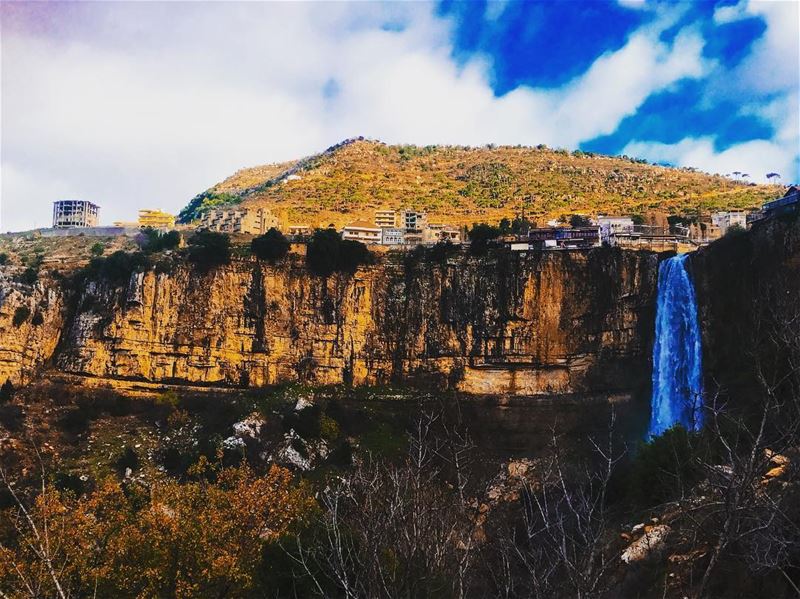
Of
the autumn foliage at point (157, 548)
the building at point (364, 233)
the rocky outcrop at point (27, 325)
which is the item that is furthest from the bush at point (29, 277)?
the autumn foliage at point (157, 548)

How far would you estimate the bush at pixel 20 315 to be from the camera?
2101 inches

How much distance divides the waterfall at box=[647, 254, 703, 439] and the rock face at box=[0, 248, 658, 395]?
580cm

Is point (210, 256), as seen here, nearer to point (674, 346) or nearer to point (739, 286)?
point (674, 346)

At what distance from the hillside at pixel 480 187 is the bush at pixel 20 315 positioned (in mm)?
34162

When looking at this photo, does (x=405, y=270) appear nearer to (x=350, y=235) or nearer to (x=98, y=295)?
(x=350, y=235)

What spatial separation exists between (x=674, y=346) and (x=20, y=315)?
150ft

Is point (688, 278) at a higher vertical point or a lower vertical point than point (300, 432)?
higher

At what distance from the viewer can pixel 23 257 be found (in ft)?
204

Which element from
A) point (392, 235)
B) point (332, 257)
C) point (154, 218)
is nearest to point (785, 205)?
point (332, 257)

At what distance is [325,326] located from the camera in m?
56.2

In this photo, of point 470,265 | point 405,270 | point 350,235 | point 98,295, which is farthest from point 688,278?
point 98,295

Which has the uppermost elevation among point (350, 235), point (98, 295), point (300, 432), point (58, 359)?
point (350, 235)

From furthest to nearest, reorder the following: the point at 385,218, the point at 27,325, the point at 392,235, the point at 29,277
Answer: the point at 385,218 < the point at 392,235 < the point at 29,277 < the point at 27,325

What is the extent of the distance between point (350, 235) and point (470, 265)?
17734 millimetres
